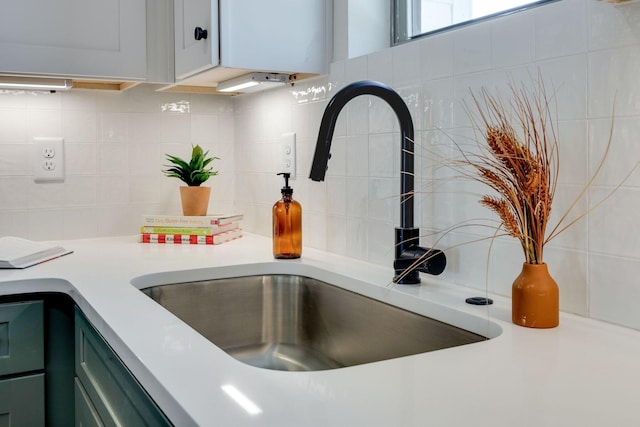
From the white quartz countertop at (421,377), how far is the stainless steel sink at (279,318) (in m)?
0.16

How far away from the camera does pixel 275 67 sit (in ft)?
5.32

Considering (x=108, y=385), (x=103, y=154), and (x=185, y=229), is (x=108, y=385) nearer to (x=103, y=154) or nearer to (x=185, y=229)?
(x=185, y=229)

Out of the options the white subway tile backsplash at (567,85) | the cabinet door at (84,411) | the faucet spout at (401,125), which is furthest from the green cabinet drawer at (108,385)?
the white subway tile backsplash at (567,85)

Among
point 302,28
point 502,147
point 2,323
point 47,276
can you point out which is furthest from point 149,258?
point 502,147

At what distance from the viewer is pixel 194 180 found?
2.04 meters

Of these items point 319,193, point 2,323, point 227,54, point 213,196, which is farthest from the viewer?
point 213,196

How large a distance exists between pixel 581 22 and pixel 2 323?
4.22 feet

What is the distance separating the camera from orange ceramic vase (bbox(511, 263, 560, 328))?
938 millimetres

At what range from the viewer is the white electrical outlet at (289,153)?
1.87 metres

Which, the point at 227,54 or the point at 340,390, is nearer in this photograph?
the point at 340,390

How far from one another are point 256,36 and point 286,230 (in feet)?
1.66

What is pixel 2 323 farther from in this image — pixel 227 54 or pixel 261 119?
pixel 261 119

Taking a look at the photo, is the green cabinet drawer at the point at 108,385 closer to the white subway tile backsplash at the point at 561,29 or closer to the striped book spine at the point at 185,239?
the striped book spine at the point at 185,239

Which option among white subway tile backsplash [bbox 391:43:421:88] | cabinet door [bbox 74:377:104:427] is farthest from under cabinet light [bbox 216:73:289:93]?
cabinet door [bbox 74:377:104:427]
